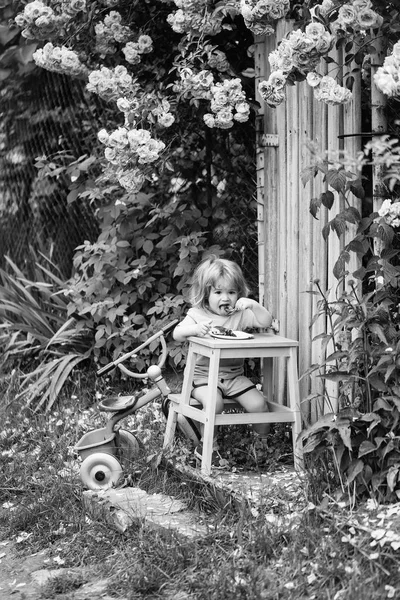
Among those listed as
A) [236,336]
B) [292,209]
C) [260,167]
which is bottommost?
[236,336]

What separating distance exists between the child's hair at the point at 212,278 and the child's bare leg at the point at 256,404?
54cm

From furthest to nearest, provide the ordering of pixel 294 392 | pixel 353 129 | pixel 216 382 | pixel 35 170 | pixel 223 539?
1. pixel 35 170
2. pixel 294 392
3. pixel 216 382
4. pixel 353 129
5. pixel 223 539

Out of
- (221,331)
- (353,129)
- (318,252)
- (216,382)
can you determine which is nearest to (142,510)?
(216,382)

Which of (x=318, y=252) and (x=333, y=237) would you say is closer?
(x=333, y=237)

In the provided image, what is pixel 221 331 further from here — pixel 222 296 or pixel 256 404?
pixel 256 404

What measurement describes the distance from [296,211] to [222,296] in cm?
58

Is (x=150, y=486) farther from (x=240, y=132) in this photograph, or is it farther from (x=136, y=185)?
(x=240, y=132)

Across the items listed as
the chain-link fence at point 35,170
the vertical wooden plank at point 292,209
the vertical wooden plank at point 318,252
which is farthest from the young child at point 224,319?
the chain-link fence at point 35,170

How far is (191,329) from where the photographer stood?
4.82m

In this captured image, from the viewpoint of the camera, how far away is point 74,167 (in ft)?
21.5

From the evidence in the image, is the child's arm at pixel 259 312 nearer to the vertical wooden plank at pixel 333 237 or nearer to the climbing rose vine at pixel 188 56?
the vertical wooden plank at pixel 333 237

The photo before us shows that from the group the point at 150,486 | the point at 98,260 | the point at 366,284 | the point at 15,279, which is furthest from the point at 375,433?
the point at 15,279

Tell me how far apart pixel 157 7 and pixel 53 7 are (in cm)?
61

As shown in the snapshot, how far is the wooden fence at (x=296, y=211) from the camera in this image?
4566 mm
